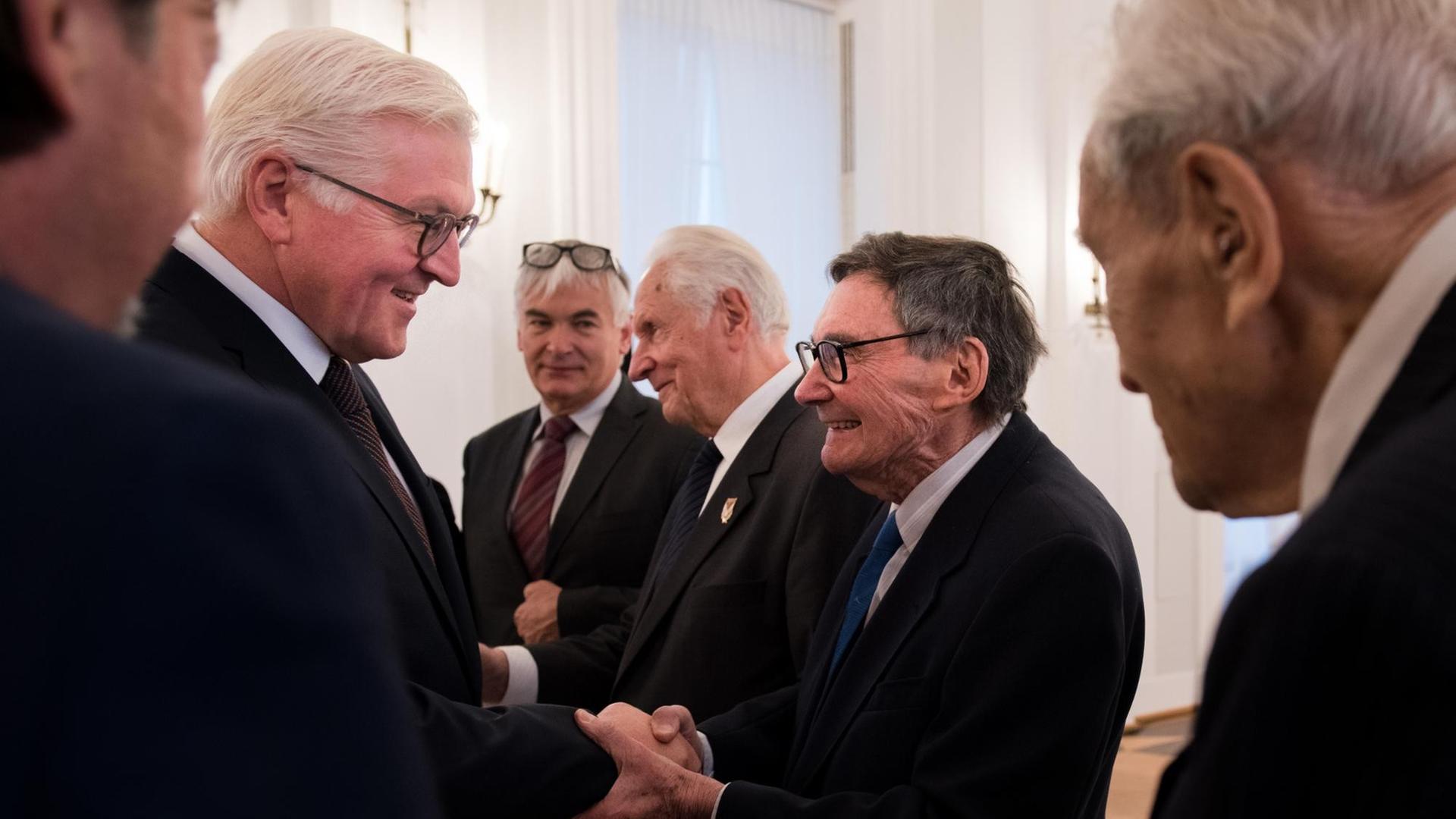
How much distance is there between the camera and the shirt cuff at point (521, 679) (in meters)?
2.88

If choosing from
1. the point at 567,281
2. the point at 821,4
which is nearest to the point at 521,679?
the point at 567,281

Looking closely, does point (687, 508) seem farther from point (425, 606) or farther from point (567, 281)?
point (567, 281)

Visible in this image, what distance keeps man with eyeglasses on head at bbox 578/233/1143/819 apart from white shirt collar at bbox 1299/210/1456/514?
1061 mm

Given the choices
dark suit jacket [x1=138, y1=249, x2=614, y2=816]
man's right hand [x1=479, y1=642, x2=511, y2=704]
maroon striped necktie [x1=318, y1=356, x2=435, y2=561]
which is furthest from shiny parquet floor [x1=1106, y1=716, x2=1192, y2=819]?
maroon striped necktie [x1=318, y1=356, x2=435, y2=561]

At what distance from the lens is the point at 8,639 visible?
50 cm

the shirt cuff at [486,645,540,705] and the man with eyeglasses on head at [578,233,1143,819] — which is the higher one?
the man with eyeglasses on head at [578,233,1143,819]

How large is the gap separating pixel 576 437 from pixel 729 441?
116 centimetres

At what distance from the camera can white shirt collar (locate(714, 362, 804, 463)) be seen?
3.11m

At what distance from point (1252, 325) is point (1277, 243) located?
0.24 feet

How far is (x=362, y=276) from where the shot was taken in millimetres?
2012

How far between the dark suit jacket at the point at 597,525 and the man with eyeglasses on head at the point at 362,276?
4.95 ft

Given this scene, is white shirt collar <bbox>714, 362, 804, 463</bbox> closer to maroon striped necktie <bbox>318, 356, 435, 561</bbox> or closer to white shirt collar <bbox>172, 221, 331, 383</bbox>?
maroon striped necktie <bbox>318, 356, 435, 561</bbox>

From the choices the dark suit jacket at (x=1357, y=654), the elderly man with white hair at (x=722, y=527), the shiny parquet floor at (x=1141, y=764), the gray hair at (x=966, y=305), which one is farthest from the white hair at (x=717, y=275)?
the shiny parquet floor at (x=1141, y=764)

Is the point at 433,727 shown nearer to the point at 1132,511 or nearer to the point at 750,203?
the point at 750,203
